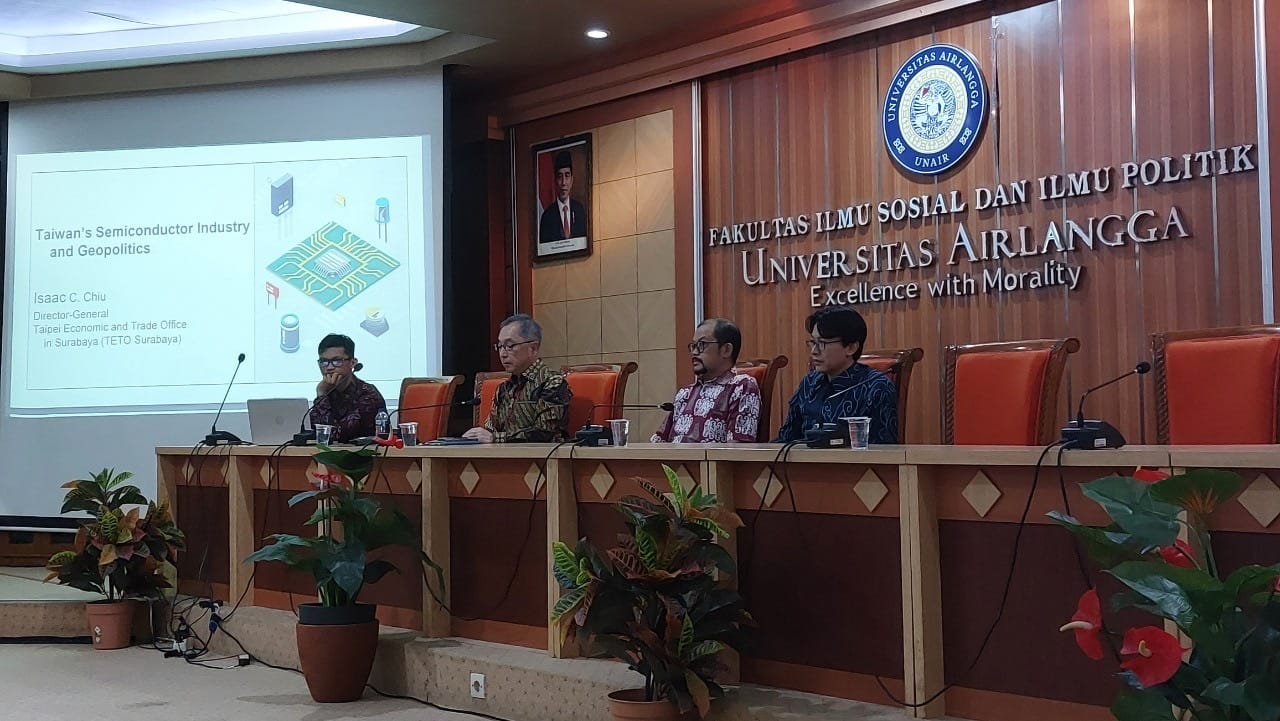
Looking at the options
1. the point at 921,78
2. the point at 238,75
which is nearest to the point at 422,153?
the point at 238,75

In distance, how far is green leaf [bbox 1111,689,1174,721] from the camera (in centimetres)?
162

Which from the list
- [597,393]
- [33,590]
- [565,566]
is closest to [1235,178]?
[597,393]

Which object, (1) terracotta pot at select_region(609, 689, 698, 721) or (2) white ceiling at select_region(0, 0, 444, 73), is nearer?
(1) terracotta pot at select_region(609, 689, 698, 721)

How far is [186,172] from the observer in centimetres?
684

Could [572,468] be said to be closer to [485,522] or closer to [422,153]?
[485,522]

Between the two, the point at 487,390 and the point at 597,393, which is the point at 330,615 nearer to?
the point at 597,393

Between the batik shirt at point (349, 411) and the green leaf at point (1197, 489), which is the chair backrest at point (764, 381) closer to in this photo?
the batik shirt at point (349, 411)

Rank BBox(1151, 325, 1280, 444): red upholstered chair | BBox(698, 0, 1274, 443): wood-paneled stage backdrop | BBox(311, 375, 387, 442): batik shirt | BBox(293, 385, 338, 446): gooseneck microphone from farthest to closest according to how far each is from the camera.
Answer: BBox(311, 375, 387, 442): batik shirt
BBox(698, 0, 1274, 443): wood-paneled stage backdrop
BBox(293, 385, 338, 446): gooseneck microphone
BBox(1151, 325, 1280, 444): red upholstered chair

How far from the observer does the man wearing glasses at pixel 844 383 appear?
142 inches

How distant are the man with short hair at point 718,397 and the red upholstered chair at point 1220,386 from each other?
1.33 meters

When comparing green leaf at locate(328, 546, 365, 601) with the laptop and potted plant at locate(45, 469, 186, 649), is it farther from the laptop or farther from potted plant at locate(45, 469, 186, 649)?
potted plant at locate(45, 469, 186, 649)

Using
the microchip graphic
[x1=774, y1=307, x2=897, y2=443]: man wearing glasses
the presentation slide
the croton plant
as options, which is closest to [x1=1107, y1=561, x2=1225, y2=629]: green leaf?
[x1=774, y1=307, x2=897, y2=443]: man wearing glasses

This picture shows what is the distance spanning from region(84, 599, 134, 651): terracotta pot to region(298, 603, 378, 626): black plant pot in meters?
1.53

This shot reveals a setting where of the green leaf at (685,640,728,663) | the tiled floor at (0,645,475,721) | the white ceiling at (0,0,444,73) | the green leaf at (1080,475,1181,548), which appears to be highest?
the white ceiling at (0,0,444,73)
